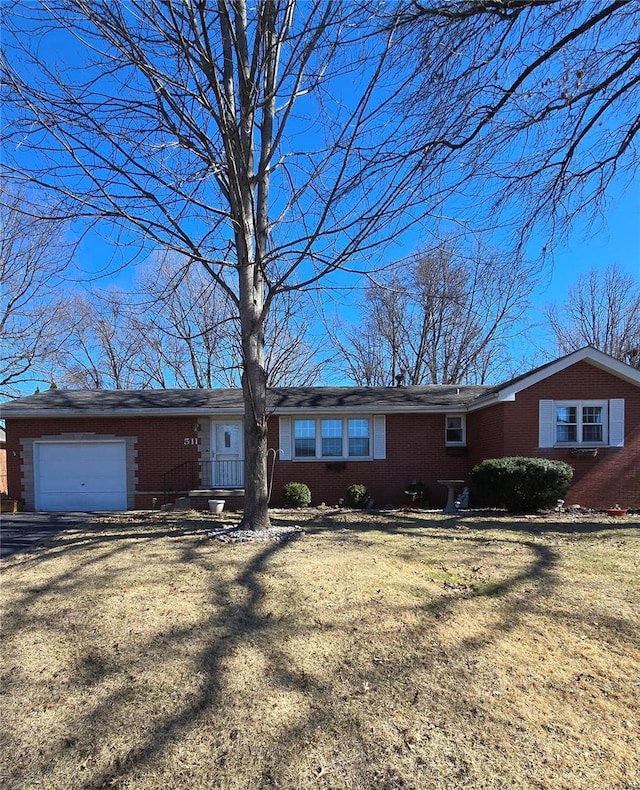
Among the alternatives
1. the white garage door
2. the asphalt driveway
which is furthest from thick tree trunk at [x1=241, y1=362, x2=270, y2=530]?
the white garage door

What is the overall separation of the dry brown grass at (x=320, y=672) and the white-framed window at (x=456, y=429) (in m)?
7.98

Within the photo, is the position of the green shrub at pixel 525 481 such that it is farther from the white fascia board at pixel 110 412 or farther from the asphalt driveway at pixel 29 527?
the asphalt driveway at pixel 29 527

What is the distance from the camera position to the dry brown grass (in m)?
2.54

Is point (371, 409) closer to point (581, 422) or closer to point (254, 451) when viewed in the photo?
point (581, 422)

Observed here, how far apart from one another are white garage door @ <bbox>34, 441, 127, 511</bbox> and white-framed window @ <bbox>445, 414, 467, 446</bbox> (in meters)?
9.55

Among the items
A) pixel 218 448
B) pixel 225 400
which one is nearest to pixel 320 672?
pixel 218 448

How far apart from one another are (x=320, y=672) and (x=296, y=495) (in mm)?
9439

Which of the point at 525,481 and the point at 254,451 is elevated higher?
the point at 254,451

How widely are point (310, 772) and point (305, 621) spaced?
171 centimetres

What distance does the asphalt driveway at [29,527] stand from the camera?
776 centimetres

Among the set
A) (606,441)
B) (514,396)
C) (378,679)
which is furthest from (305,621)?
(606,441)

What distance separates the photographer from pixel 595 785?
7.78ft

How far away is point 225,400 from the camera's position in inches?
559

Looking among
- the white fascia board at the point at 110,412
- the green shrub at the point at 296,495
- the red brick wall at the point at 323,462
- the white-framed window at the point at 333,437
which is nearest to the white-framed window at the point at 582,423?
the red brick wall at the point at 323,462
